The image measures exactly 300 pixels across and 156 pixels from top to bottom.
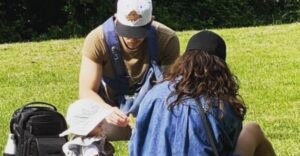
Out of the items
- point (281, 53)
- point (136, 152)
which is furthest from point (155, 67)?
point (281, 53)

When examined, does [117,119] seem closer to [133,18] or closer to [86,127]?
[86,127]

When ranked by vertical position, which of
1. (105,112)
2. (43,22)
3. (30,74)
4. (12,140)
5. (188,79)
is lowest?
(43,22)

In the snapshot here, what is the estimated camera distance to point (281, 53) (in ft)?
37.1

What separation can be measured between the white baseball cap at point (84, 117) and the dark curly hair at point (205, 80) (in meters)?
0.65

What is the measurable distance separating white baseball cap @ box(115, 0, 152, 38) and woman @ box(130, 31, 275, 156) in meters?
1.01

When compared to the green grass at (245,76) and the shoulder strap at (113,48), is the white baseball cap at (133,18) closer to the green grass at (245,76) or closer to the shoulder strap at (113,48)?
the shoulder strap at (113,48)

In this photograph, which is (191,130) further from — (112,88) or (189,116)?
(112,88)

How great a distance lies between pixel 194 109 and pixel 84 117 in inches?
32.4

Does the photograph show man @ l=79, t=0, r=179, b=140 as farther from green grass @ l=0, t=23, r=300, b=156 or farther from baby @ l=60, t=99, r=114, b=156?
green grass @ l=0, t=23, r=300, b=156

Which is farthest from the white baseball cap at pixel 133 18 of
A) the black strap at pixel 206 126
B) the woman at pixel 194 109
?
the black strap at pixel 206 126

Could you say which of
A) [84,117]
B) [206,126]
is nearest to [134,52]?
[84,117]

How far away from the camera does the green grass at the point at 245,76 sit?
7.30 metres

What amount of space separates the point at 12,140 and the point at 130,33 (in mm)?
992

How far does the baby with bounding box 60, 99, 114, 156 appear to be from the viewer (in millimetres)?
4305
